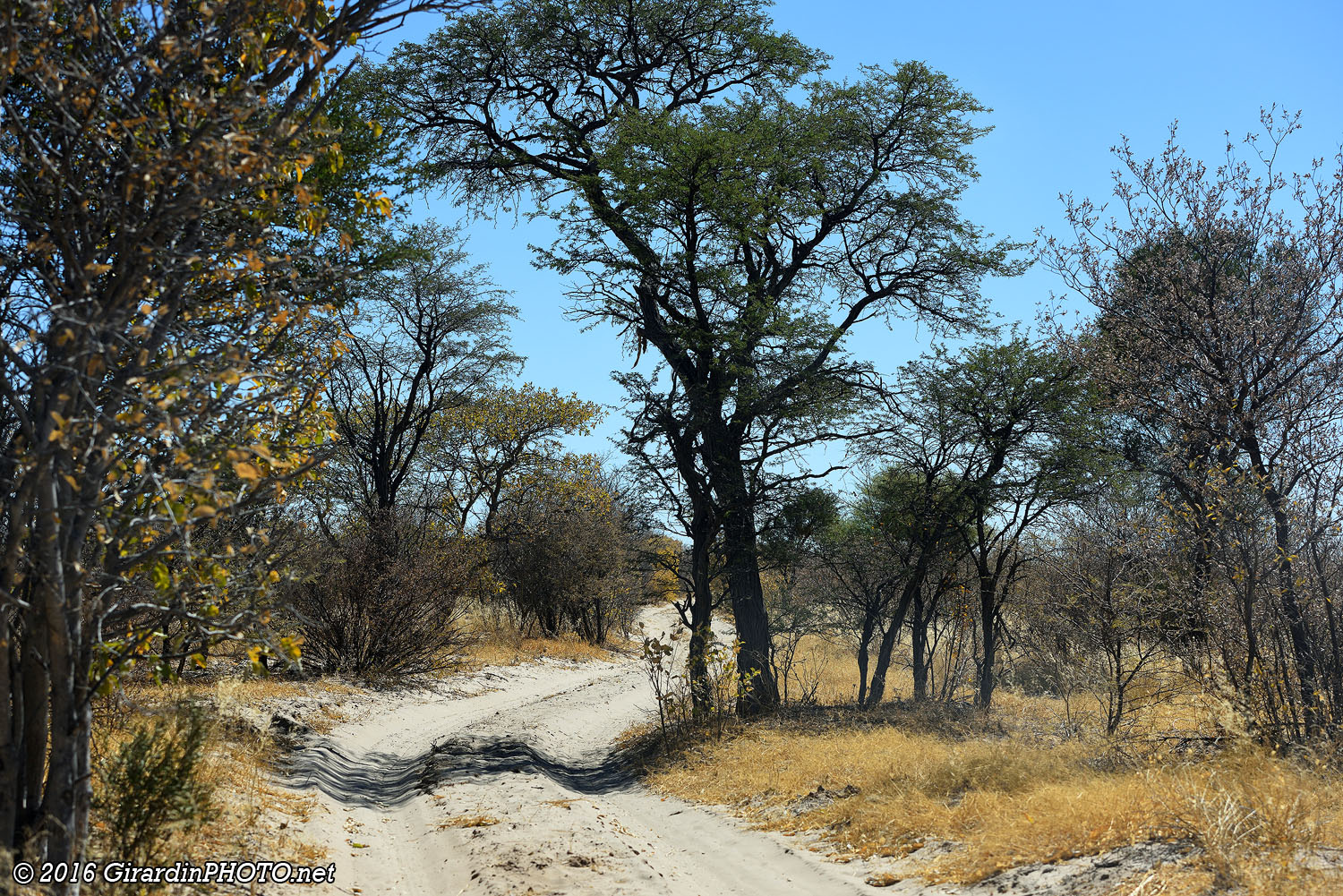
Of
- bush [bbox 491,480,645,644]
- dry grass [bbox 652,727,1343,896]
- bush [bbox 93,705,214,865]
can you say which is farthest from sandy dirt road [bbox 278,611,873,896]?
bush [bbox 491,480,645,644]

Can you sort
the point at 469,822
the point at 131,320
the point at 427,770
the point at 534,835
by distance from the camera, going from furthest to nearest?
1. the point at 427,770
2. the point at 469,822
3. the point at 534,835
4. the point at 131,320

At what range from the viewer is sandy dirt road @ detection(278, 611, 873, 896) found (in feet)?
20.9

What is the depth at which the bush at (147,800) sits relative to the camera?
4.69 metres

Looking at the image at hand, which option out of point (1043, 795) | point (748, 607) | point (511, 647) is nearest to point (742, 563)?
point (748, 607)

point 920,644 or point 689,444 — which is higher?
point 689,444

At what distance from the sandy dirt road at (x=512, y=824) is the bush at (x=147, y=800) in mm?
1373

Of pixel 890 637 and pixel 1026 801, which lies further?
pixel 890 637

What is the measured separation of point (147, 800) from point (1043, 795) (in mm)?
6211

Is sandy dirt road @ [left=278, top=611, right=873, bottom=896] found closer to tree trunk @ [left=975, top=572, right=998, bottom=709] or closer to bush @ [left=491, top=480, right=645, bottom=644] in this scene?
tree trunk @ [left=975, top=572, right=998, bottom=709]

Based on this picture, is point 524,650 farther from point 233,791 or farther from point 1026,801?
point 1026,801

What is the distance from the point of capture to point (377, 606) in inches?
718

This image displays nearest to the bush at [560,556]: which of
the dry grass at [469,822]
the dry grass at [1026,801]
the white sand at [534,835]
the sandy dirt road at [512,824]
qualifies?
the sandy dirt road at [512,824]

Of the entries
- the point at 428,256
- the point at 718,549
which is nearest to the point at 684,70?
the point at 428,256

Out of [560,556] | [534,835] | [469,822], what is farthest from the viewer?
[560,556]
